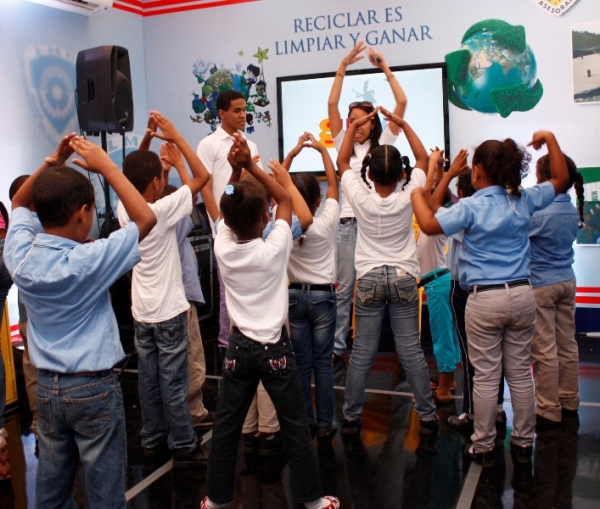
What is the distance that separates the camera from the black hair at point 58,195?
1938 millimetres

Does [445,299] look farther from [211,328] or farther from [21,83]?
[21,83]

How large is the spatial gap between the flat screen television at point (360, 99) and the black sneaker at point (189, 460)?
3.44 metres

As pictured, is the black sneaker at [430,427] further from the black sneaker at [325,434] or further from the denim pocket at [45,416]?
the denim pocket at [45,416]

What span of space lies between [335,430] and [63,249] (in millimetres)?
1915

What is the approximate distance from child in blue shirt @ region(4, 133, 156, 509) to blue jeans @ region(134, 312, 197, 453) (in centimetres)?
98

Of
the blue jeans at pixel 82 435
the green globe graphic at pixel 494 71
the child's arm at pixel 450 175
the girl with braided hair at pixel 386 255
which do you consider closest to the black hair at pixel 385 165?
the girl with braided hair at pixel 386 255

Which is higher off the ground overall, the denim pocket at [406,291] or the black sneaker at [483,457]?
the denim pocket at [406,291]

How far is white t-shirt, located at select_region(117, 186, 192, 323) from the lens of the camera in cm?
290

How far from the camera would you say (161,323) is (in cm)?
299

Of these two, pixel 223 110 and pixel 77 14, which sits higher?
pixel 77 14

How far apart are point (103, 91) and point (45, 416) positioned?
149 inches

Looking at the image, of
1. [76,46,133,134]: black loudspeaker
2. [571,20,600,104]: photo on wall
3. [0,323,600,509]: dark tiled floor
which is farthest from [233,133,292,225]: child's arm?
[571,20,600,104]: photo on wall

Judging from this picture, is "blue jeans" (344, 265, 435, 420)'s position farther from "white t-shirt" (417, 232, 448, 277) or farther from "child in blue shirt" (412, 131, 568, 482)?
"white t-shirt" (417, 232, 448, 277)

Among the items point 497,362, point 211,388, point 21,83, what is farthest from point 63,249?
point 21,83
